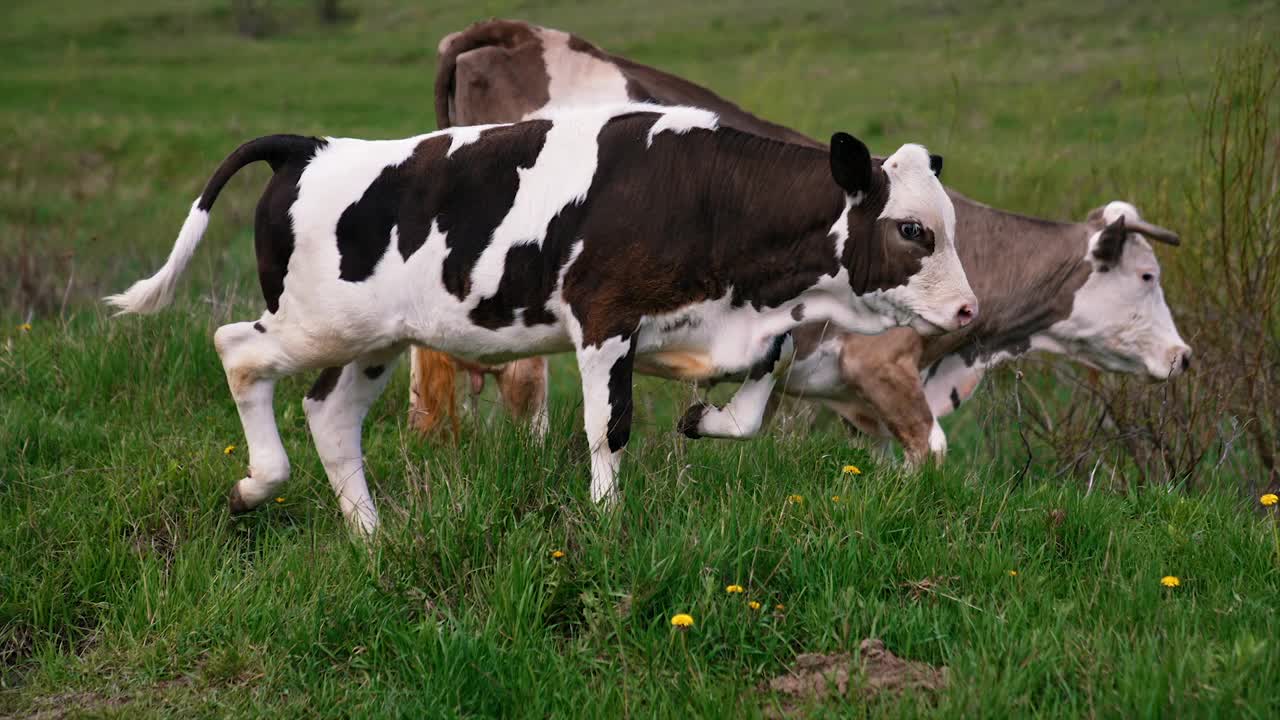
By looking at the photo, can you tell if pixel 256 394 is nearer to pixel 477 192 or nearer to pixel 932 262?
pixel 477 192

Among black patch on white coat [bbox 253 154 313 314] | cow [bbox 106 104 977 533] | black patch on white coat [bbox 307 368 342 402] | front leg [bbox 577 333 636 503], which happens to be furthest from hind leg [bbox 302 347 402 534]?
front leg [bbox 577 333 636 503]

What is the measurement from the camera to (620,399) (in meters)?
5.35

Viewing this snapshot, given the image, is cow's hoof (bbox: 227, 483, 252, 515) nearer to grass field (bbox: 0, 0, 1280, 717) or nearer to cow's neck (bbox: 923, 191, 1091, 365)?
grass field (bbox: 0, 0, 1280, 717)

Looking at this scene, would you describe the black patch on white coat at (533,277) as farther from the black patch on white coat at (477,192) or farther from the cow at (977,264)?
the cow at (977,264)

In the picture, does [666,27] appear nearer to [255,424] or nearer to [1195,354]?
[1195,354]

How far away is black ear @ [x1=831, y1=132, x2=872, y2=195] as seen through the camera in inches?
203

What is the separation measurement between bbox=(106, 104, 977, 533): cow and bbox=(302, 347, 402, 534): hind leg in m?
0.34

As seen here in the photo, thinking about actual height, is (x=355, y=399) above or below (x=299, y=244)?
below

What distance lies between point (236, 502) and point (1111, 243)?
5.21 meters

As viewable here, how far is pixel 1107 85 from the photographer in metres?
21.7

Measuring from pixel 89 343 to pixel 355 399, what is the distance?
8.09 feet

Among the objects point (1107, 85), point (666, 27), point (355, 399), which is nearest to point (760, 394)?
point (355, 399)

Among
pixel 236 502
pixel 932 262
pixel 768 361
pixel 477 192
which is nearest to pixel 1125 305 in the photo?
pixel 932 262

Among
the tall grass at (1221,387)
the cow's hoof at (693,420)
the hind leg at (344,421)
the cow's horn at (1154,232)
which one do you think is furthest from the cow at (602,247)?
the cow's horn at (1154,232)
